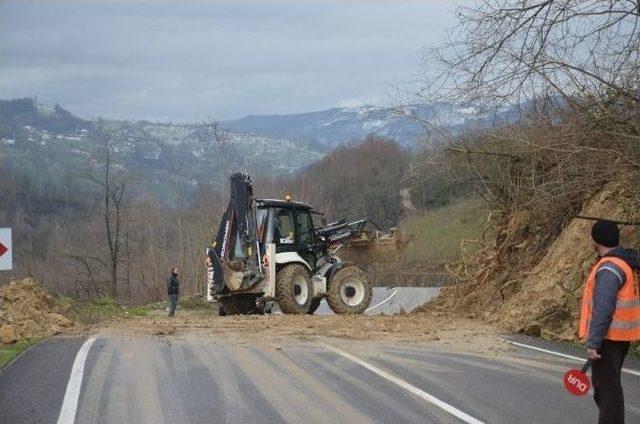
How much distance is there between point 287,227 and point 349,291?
234 cm

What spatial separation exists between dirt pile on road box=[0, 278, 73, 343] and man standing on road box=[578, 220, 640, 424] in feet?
35.7

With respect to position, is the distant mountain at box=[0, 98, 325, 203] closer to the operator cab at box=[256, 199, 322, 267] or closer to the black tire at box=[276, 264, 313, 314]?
the operator cab at box=[256, 199, 322, 267]

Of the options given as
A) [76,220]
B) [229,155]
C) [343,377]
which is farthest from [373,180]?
[343,377]

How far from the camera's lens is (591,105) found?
15633 mm

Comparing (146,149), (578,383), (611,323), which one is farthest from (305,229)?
(146,149)

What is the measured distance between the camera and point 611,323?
7.83 m

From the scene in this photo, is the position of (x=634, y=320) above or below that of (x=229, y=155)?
below

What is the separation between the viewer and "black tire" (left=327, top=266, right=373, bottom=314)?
78.3 ft

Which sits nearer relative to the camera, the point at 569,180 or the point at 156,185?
the point at 569,180

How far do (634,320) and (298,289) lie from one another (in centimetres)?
1596

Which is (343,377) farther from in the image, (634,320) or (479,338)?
(479,338)

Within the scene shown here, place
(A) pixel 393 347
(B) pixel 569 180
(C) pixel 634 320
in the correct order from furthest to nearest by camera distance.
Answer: (B) pixel 569 180
(A) pixel 393 347
(C) pixel 634 320

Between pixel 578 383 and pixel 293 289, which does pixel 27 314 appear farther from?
pixel 578 383

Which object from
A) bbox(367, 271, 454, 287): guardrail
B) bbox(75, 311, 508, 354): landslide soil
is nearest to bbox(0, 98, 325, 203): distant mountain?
bbox(367, 271, 454, 287): guardrail
